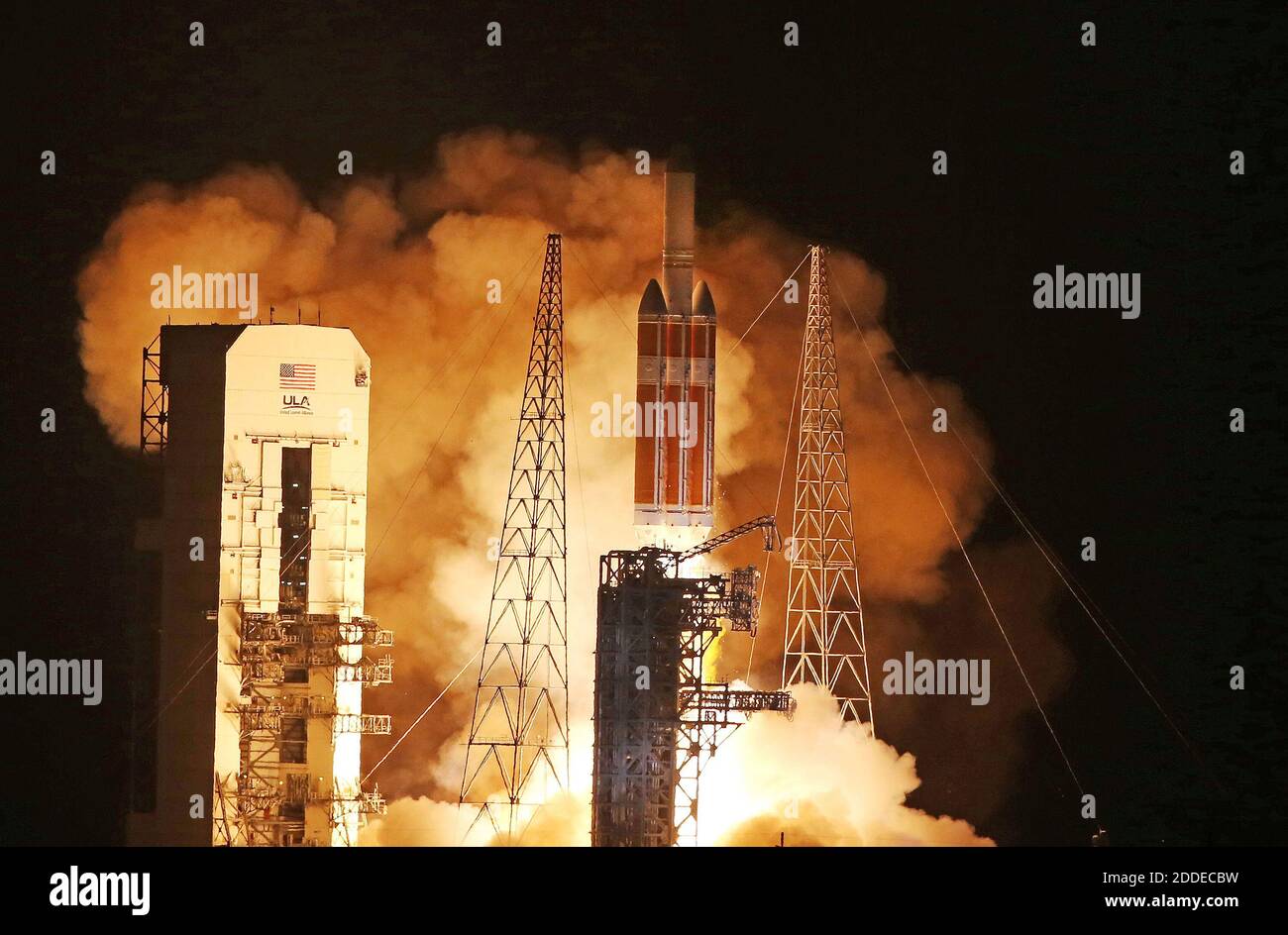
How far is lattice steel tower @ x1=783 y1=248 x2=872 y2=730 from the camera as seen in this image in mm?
39062

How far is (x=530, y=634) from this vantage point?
37.2 meters

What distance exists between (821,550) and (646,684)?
6.45 m

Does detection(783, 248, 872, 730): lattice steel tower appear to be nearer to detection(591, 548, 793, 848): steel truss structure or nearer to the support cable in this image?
the support cable

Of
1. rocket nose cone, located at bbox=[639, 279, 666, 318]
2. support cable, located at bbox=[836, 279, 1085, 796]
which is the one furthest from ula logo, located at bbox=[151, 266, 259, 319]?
support cable, located at bbox=[836, 279, 1085, 796]

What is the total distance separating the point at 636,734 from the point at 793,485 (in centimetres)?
813

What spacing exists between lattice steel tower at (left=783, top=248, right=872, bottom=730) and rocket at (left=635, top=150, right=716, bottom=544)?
5.97ft

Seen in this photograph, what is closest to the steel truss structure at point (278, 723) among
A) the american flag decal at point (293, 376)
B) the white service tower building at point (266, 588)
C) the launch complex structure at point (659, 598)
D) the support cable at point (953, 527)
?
the white service tower building at point (266, 588)

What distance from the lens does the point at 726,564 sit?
39906 millimetres

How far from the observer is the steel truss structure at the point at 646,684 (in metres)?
33.5

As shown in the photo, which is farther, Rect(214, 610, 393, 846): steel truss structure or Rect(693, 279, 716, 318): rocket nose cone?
Rect(693, 279, 716, 318): rocket nose cone

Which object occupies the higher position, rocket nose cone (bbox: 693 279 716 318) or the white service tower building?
rocket nose cone (bbox: 693 279 716 318)
